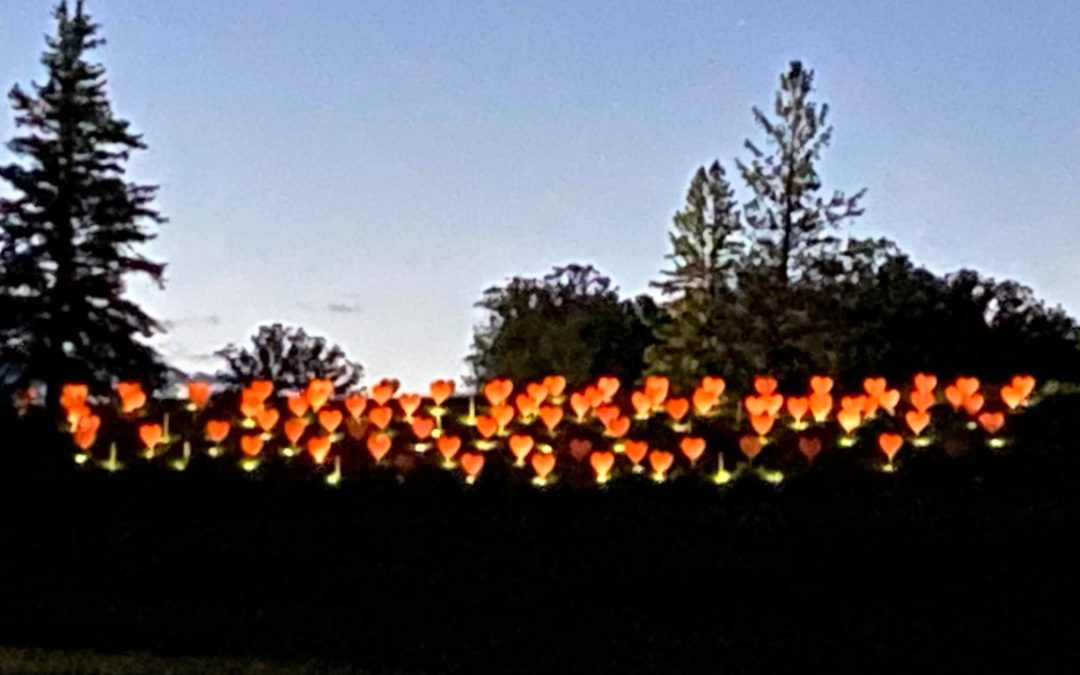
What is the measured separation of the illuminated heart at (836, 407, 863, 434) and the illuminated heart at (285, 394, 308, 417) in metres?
5.42

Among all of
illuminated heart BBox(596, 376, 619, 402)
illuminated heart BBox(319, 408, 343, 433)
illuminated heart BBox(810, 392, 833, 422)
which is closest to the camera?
illuminated heart BBox(319, 408, 343, 433)

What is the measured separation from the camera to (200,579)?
13.6 meters

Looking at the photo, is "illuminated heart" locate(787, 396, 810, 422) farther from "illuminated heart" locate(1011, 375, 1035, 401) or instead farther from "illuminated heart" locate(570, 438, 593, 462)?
"illuminated heart" locate(570, 438, 593, 462)

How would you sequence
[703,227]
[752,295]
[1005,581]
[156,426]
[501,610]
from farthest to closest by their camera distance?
1. [703,227]
2. [752,295]
3. [156,426]
4. [1005,581]
5. [501,610]

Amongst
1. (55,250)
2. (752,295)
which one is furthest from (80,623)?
(752,295)

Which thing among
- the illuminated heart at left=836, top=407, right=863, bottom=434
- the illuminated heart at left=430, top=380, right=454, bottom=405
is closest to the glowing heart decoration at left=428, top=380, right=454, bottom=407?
the illuminated heart at left=430, top=380, right=454, bottom=405

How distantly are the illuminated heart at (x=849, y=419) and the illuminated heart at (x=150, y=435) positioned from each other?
6.61 meters

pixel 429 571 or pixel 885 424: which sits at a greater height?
pixel 885 424

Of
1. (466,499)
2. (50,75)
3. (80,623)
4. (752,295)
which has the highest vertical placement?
(50,75)

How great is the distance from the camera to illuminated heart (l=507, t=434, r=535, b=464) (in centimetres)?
1692

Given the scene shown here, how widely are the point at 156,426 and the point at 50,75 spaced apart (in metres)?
10.5

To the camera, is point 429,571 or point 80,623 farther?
point 429,571

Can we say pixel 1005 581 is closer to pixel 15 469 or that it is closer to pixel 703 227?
pixel 15 469

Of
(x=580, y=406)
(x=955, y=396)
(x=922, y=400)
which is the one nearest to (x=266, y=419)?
(x=580, y=406)
